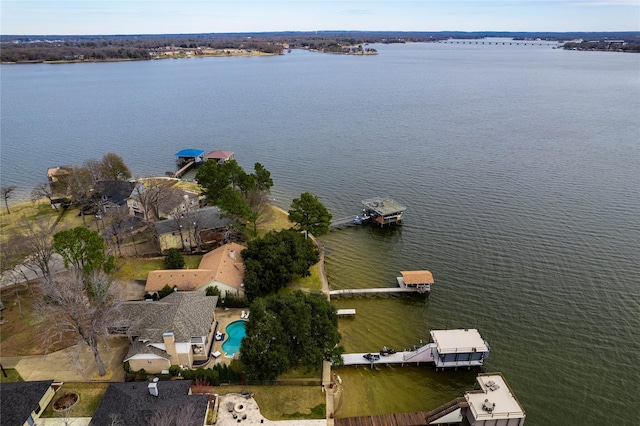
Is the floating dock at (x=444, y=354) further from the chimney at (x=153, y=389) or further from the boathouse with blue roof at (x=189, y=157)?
the boathouse with blue roof at (x=189, y=157)

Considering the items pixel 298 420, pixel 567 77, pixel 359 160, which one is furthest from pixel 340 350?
pixel 567 77

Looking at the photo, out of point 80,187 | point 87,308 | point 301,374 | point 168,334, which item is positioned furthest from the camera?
point 80,187

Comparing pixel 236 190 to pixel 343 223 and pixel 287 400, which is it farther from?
pixel 287 400

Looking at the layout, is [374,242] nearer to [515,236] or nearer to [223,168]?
[515,236]

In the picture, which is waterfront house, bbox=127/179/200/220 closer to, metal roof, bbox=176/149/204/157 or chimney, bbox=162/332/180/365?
chimney, bbox=162/332/180/365

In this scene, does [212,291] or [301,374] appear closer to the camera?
[301,374]

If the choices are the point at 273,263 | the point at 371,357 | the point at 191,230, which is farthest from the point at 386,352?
the point at 191,230
